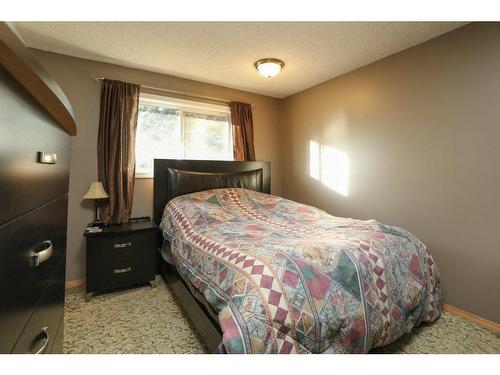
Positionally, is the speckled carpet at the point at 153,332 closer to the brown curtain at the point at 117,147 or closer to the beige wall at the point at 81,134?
the beige wall at the point at 81,134

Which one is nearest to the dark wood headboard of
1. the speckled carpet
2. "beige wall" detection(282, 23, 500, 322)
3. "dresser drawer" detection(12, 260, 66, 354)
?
the speckled carpet

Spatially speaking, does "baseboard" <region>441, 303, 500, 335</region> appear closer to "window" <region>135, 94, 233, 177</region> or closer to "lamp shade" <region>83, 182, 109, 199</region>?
"window" <region>135, 94, 233, 177</region>

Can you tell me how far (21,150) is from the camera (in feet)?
1.63

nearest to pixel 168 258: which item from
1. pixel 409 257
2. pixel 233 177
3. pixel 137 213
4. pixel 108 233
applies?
pixel 108 233

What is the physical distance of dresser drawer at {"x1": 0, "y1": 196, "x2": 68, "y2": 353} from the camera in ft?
1.42

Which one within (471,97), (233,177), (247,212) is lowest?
(247,212)

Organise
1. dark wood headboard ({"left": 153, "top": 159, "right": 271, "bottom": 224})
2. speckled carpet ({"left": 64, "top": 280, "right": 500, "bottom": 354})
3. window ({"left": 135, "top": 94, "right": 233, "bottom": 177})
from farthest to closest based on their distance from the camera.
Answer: window ({"left": 135, "top": 94, "right": 233, "bottom": 177})
dark wood headboard ({"left": 153, "top": 159, "right": 271, "bottom": 224})
speckled carpet ({"left": 64, "top": 280, "right": 500, "bottom": 354})

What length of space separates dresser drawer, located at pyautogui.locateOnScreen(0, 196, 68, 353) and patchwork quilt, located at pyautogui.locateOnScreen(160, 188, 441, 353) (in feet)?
2.28

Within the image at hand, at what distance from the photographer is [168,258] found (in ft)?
7.59

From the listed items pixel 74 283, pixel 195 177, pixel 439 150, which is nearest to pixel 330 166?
pixel 439 150

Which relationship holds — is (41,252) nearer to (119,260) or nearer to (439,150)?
(119,260)

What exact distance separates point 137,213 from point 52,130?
2.30 meters

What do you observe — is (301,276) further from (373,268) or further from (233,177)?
(233,177)

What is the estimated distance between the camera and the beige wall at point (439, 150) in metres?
1.90
